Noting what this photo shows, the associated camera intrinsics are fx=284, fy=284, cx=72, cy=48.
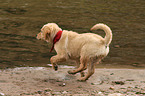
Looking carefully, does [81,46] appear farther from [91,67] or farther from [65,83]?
[65,83]

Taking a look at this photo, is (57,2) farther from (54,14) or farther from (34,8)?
(54,14)

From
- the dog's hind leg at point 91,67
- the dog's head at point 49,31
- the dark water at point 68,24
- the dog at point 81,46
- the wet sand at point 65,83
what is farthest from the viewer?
the dark water at point 68,24

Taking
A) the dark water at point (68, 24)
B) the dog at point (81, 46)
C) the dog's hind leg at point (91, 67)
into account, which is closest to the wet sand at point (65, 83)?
the dog's hind leg at point (91, 67)

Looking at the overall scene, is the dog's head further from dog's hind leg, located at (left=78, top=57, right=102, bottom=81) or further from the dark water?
the dark water

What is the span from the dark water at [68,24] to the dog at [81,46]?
1.88 m

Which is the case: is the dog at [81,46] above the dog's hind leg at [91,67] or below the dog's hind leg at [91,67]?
above

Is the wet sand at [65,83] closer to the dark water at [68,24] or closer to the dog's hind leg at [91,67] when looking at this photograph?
the dog's hind leg at [91,67]

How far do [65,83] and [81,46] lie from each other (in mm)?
969

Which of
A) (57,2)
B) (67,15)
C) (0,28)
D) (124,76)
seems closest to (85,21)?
(67,15)

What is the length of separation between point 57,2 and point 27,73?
45.1 feet

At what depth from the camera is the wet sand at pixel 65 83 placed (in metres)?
5.72

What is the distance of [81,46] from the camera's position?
6.79 m

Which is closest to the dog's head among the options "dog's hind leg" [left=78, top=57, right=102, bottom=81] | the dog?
the dog

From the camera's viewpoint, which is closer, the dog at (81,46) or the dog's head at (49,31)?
the dog at (81,46)
